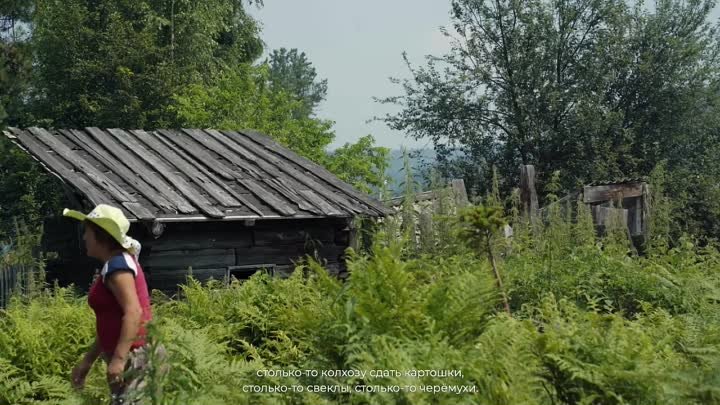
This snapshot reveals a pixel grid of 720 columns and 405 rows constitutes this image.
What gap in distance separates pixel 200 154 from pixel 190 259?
2364 millimetres

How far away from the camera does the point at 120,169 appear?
39.4ft

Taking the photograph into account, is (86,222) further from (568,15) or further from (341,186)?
(568,15)

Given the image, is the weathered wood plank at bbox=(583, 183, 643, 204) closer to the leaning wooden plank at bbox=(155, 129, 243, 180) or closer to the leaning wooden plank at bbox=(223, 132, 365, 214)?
the leaning wooden plank at bbox=(223, 132, 365, 214)

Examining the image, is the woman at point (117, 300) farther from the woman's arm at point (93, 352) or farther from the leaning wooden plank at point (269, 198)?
the leaning wooden plank at point (269, 198)

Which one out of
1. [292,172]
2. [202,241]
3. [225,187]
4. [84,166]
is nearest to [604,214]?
[292,172]

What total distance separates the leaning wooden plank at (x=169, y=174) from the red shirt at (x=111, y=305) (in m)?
6.61

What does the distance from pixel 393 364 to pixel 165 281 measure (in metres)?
8.07

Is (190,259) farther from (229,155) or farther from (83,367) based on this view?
(83,367)

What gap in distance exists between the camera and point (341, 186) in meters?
13.5

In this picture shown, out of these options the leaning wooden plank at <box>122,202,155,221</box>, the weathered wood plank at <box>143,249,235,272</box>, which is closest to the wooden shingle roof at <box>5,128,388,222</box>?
the leaning wooden plank at <box>122,202,155,221</box>
